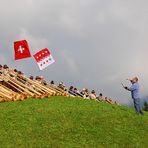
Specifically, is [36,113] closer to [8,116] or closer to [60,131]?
[8,116]

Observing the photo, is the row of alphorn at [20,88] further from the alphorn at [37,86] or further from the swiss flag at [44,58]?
the swiss flag at [44,58]

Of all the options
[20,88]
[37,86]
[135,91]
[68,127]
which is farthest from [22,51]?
[68,127]

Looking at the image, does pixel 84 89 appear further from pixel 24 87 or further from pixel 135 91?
pixel 135 91

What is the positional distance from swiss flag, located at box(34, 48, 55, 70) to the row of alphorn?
1.71 meters

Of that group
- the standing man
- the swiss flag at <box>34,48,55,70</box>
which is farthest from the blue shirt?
the swiss flag at <box>34,48,55,70</box>

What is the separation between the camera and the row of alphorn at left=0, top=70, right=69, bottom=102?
30750 mm

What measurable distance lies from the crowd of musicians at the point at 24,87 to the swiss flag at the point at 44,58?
1.73 meters

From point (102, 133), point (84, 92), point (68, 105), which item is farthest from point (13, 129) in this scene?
point (84, 92)

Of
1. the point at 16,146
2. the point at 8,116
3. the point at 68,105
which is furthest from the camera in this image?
the point at 68,105

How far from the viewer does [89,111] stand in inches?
1052

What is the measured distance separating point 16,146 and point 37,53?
647 inches

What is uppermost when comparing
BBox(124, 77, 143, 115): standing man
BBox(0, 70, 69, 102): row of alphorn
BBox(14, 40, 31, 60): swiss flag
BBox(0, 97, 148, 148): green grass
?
BBox(14, 40, 31, 60): swiss flag

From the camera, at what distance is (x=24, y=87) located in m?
35.1

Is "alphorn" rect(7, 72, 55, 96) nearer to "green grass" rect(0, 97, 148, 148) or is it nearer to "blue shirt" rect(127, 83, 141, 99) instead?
"green grass" rect(0, 97, 148, 148)
